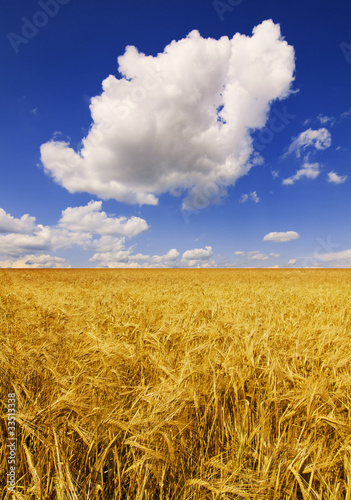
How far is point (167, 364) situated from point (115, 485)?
3.86 ft

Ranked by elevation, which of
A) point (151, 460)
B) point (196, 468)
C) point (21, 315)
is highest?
point (21, 315)

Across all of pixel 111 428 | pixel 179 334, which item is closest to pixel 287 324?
pixel 179 334

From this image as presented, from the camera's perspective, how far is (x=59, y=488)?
1196 millimetres

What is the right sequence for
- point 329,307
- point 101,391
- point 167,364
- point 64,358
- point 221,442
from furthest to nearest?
1. point 329,307
2. point 64,358
3. point 167,364
4. point 101,391
5. point 221,442

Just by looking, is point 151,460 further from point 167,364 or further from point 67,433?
point 167,364

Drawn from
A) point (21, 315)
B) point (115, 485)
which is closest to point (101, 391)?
point (115, 485)

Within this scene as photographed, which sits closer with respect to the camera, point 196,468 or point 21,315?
point 196,468

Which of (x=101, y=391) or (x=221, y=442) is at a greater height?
(x=101, y=391)

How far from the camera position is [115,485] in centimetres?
137

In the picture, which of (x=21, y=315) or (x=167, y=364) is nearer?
(x=167, y=364)

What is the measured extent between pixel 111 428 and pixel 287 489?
0.98 meters


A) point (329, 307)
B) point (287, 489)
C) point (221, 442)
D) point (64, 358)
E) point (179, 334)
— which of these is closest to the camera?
point (287, 489)

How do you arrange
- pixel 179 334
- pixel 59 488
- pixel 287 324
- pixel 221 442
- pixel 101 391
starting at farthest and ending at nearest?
pixel 287 324 < pixel 179 334 < pixel 101 391 < pixel 221 442 < pixel 59 488

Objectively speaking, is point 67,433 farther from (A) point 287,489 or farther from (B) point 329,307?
(B) point 329,307
